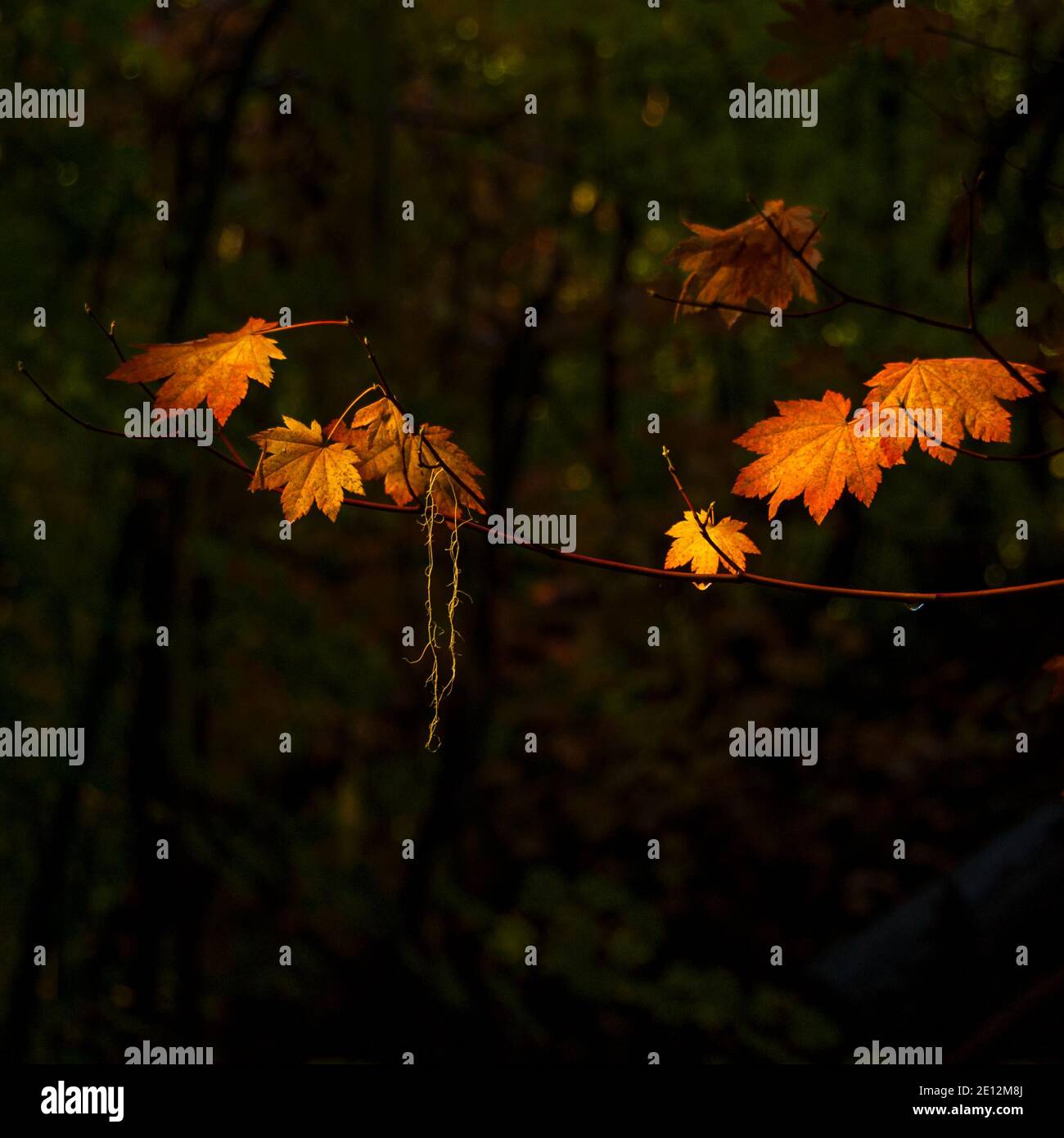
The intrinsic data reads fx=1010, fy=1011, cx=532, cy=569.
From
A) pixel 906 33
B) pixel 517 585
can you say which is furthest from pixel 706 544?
pixel 517 585

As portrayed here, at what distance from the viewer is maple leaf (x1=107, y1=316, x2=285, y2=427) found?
1493mm

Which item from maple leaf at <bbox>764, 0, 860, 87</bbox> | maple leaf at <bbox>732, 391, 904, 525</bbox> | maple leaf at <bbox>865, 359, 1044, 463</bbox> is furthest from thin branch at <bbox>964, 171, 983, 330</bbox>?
maple leaf at <bbox>764, 0, 860, 87</bbox>

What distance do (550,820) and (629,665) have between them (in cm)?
111

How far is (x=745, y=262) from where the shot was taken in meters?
1.81

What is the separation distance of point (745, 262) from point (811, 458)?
46 centimetres

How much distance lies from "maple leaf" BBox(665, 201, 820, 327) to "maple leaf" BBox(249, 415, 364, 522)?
70 cm

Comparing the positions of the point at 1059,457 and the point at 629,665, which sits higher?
the point at 1059,457

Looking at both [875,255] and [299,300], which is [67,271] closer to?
[299,300]

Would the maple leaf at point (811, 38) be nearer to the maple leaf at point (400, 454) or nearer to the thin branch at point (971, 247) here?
the thin branch at point (971, 247)

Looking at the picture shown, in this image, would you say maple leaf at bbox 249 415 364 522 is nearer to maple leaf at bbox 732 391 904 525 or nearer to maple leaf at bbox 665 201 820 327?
maple leaf at bbox 732 391 904 525

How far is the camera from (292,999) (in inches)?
166

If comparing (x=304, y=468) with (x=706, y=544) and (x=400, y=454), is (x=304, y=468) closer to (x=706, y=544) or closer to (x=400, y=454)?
(x=400, y=454)
